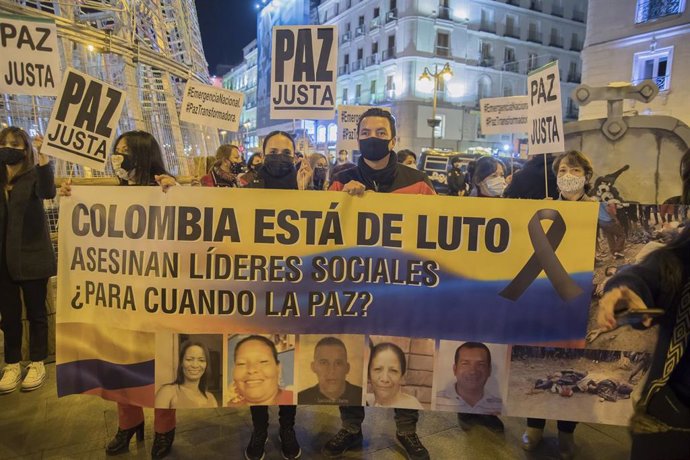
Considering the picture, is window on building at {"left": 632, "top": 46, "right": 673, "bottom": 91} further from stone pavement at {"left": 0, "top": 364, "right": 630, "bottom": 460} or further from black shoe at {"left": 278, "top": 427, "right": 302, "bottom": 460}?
black shoe at {"left": 278, "top": 427, "right": 302, "bottom": 460}

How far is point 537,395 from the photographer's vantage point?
2902 millimetres

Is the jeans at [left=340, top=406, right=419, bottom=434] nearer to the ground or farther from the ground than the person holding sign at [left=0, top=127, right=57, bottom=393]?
nearer to the ground

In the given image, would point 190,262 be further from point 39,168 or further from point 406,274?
point 39,168

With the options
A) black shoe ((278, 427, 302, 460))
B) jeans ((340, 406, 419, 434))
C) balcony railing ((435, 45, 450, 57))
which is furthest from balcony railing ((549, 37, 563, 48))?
black shoe ((278, 427, 302, 460))

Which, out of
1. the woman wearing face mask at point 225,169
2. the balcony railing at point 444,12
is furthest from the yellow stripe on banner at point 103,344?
the balcony railing at point 444,12

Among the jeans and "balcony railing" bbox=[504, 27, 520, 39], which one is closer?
the jeans

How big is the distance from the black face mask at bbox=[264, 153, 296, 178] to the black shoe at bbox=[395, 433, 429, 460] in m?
1.91

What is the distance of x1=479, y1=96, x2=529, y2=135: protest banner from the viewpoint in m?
5.39

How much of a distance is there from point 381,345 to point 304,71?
263 centimetres

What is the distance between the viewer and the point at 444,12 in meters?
39.8

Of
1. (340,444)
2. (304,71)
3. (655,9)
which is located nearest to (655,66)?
(655,9)

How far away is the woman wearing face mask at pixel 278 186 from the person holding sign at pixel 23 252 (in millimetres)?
1700

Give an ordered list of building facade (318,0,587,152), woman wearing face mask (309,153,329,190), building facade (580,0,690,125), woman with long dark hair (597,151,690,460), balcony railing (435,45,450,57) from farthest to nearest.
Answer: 1. balcony railing (435,45,450,57)
2. building facade (318,0,587,152)
3. building facade (580,0,690,125)
4. woman wearing face mask (309,153,329,190)
5. woman with long dark hair (597,151,690,460)

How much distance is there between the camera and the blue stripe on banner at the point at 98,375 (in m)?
2.94
